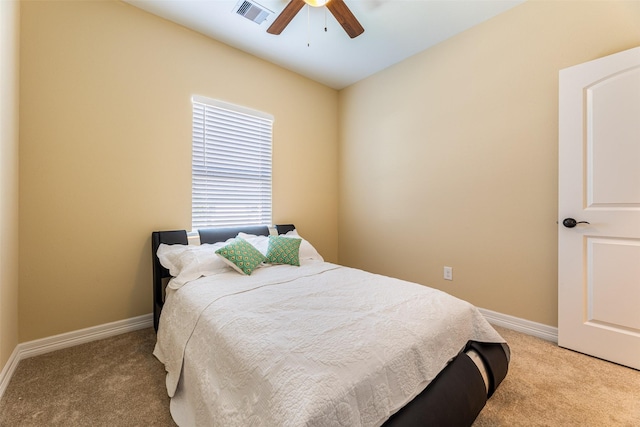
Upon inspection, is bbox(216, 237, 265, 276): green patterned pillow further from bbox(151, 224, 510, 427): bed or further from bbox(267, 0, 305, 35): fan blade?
bbox(267, 0, 305, 35): fan blade

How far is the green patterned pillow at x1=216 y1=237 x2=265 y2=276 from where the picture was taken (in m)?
2.04

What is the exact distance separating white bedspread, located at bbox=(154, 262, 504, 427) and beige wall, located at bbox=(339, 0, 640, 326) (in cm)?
111

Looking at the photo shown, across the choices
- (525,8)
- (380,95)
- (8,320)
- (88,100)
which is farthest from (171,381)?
(525,8)

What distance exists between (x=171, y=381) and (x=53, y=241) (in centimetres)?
144

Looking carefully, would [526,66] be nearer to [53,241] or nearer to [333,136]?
[333,136]

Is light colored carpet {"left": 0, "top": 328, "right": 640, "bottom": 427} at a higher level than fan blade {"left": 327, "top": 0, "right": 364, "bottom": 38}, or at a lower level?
lower

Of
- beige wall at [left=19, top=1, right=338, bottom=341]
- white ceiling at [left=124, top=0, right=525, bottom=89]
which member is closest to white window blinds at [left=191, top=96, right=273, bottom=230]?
beige wall at [left=19, top=1, right=338, bottom=341]

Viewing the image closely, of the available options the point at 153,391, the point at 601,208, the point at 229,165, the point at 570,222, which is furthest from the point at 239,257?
the point at 601,208

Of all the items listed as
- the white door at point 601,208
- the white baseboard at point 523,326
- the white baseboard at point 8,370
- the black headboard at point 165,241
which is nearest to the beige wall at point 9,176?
the white baseboard at point 8,370

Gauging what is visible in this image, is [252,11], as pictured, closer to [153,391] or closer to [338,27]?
[338,27]

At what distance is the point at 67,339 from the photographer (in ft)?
6.58

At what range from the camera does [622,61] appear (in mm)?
1738

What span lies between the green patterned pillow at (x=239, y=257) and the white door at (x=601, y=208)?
2344 mm

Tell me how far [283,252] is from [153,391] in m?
1.25
